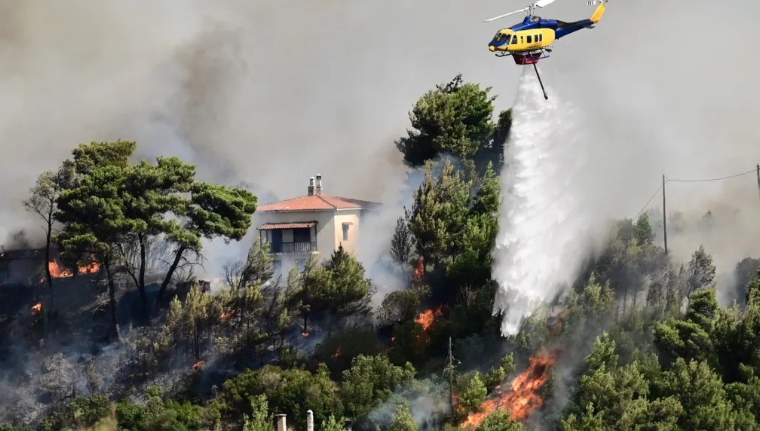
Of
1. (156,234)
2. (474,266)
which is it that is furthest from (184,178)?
(474,266)

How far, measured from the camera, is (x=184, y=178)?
167 feet

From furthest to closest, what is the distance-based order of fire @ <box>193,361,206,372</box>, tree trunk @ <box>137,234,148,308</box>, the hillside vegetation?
tree trunk @ <box>137,234,148,308</box>, fire @ <box>193,361,206,372</box>, the hillside vegetation

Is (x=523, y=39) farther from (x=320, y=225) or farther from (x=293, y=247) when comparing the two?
(x=293, y=247)

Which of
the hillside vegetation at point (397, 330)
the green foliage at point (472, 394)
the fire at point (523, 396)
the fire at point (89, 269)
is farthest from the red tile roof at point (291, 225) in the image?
the green foliage at point (472, 394)

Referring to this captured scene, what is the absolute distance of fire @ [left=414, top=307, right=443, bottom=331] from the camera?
4706 centimetres

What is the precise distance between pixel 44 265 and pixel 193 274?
21.2 ft

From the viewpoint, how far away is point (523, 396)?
41.8 m

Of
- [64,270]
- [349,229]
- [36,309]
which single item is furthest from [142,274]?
[349,229]

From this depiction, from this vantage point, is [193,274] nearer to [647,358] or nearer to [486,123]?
[486,123]

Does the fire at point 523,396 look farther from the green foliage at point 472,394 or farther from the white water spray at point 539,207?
the white water spray at point 539,207

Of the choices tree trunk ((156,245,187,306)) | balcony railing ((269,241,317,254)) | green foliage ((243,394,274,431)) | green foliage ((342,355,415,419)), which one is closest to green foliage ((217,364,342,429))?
green foliage ((243,394,274,431))

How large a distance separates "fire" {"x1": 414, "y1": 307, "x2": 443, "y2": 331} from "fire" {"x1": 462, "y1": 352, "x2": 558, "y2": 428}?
5.35 metres

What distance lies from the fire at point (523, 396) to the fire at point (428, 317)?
17.5ft

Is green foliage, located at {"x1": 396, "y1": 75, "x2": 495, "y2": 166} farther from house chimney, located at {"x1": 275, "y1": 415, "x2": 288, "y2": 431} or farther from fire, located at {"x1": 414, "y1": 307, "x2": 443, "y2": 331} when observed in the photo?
house chimney, located at {"x1": 275, "y1": 415, "x2": 288, "y2": 431}
